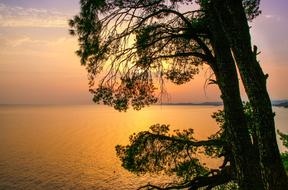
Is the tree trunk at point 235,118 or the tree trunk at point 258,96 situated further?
the tree trunk at point 235,118

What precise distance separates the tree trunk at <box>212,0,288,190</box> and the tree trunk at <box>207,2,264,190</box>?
56.1 inches

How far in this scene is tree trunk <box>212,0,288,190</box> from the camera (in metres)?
5.87

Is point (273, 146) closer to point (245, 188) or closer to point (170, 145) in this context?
point (245, 188)

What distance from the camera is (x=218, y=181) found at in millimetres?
8906

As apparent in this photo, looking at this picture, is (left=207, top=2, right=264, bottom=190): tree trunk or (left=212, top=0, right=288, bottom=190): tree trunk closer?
(left=212, top=0, right=288, bottom=190): tree trunk

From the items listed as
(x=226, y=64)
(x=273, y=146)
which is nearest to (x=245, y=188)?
(x=273, y=146)

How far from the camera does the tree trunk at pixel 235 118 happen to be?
7.51m

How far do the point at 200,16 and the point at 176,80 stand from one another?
8.83ft

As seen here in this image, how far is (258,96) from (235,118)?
1.91m

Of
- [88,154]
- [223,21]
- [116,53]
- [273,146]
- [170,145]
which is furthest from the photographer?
[88,154]

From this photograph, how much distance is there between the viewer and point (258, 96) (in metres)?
6.03

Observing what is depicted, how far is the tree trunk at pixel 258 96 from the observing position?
5.87 m

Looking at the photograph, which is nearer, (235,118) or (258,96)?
(258,96)

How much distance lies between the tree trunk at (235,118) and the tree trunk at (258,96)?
143 centimetres
